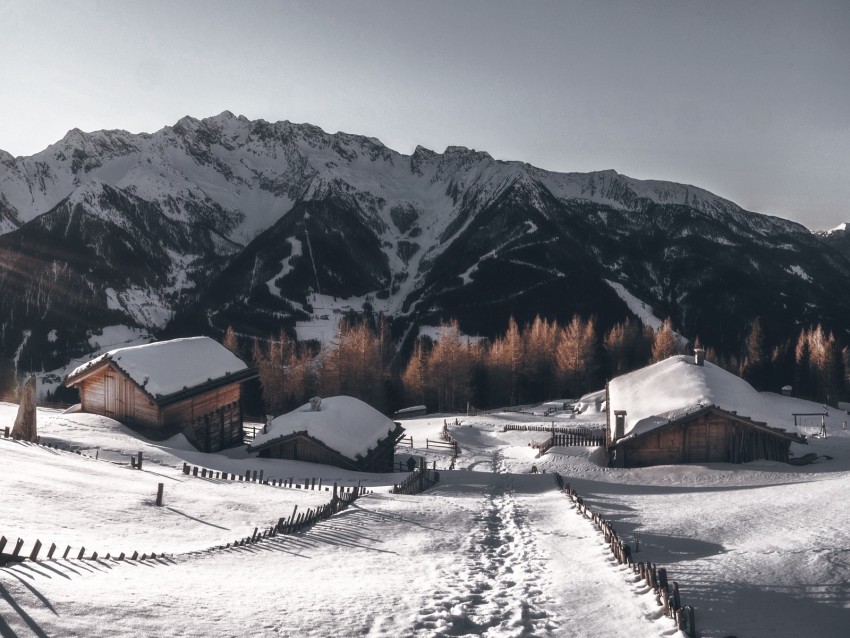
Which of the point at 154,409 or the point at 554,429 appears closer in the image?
the point at 154,409

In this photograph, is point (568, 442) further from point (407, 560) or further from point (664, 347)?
point (664, 347)

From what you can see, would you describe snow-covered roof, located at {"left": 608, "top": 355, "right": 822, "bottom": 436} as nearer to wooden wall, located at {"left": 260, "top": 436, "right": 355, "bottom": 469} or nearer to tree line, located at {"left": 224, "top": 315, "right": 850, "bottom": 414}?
wooden wall, located at {"left": 260, "top": 436, "right": 355, "bottom": 469}

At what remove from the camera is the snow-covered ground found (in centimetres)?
972

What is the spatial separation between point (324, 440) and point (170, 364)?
13.3 m

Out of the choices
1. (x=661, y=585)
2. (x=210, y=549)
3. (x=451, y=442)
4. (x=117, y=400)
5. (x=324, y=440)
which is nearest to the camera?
(x=661, y=585)

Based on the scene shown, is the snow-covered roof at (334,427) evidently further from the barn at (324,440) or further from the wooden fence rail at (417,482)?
the wooden fence rail at (417,482)

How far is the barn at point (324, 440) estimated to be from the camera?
35.6 meters

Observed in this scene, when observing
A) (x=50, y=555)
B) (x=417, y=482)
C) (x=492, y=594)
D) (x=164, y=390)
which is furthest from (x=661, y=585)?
(x=164, y=390)

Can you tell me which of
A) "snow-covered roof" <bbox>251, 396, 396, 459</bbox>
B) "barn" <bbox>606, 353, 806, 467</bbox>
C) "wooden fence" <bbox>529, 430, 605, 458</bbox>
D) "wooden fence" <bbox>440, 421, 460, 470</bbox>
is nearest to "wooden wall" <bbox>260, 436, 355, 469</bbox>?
"snow-covered roof" <bbox>251, 396, 396, 459</bbox>

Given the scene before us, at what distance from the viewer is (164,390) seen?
36.9 metres

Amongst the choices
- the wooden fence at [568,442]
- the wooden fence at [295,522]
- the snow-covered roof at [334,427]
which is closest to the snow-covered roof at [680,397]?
the wooden fence at [568,442]

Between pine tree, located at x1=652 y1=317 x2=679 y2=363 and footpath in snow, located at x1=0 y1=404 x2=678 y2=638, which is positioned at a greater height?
pine tree, located at x1=652 y1=317 x2=679 y2=363

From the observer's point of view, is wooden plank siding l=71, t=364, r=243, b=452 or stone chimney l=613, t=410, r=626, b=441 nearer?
stone chimney l=613, t=410, r=626, b=441

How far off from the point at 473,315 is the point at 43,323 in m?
152
